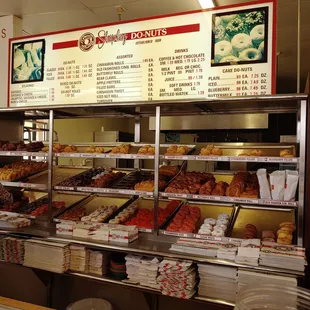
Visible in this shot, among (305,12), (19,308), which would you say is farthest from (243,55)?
(19,308)

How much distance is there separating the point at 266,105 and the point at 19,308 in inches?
103

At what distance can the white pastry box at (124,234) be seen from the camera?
9.08ft

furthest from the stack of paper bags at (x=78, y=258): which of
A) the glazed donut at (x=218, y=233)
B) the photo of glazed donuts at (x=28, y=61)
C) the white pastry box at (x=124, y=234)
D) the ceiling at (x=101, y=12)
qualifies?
the ceiling at (x=101, y=12)

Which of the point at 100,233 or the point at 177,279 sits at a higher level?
the point at 100,233

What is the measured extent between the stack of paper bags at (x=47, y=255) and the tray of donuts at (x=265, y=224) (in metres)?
1.59

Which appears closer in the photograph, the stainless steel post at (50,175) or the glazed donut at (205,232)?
the glazed donut at (205,232)

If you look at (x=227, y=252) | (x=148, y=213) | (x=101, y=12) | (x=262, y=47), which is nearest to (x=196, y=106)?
(x=262, y=47)

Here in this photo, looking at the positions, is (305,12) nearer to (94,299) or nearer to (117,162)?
(94,299)

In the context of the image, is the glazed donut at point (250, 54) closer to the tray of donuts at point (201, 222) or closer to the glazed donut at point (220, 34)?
the glazed donut at point (220, 34)

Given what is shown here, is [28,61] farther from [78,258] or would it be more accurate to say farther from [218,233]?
[218,233]

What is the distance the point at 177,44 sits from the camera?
312 centimetres

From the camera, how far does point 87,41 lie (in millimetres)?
3531

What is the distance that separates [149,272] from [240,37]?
2304 mm

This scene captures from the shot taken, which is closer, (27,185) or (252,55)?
(252,55)
